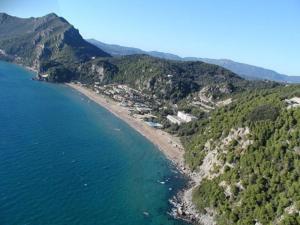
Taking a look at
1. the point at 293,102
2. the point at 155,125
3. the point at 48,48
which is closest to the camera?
the point at 293,102

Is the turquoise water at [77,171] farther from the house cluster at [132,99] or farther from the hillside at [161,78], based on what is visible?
the hillside at [161,78]

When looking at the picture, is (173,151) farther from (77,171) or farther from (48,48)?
(48,48)

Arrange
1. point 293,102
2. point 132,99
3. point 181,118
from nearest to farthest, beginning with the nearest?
point 293,102, point 181,118, point 132,99

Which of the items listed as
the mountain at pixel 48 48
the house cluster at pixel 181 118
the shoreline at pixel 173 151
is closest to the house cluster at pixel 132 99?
the shoreline at pixel 173 151

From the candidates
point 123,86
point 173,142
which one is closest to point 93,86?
point 123,86

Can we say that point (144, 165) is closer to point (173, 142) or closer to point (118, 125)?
point (173, 142)

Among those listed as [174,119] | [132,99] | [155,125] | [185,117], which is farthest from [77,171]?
[132,99]
